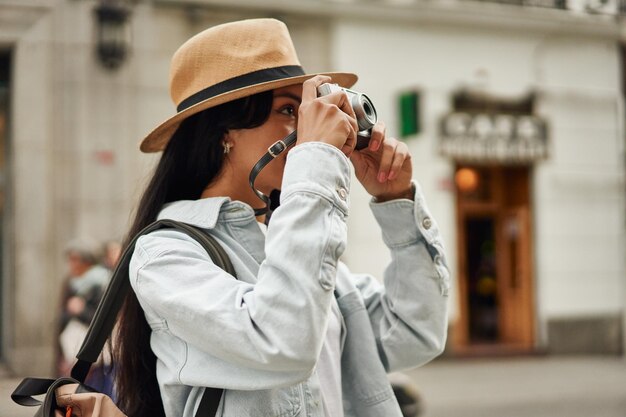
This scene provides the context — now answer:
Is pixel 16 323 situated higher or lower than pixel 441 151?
lower

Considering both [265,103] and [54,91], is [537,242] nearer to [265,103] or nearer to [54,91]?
[54,91]

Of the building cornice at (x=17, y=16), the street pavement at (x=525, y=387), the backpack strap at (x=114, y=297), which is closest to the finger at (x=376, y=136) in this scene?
the backpack strap at (x=114, y=297)

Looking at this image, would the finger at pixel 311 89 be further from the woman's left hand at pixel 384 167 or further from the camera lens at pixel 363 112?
the woman's left hand at pixel 384 167

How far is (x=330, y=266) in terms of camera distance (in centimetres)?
132

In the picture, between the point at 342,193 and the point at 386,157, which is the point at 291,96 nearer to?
the point at 386,157

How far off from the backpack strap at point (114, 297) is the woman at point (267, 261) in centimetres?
2

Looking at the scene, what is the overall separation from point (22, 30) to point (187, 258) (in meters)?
8.31

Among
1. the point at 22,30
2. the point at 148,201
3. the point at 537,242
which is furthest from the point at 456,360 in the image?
the point at 148,201

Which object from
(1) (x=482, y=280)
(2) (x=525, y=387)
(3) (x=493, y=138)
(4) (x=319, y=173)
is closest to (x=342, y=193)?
(4) (x=319, y=173)

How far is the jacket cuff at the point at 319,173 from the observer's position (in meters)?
1.35

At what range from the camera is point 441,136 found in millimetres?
10445

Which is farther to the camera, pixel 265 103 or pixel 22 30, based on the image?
pixel 22 30

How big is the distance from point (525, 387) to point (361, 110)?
304 inches

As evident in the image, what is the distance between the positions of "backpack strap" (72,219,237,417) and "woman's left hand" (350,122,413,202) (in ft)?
1.25
